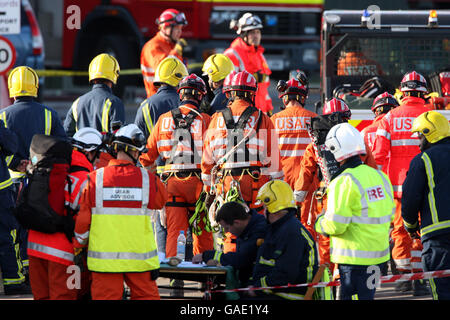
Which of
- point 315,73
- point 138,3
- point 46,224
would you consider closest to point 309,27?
point 315,73

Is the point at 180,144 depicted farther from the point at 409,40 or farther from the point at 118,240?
the point at 409,40

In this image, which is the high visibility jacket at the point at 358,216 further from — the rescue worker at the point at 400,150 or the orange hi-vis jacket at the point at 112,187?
the rescue worker at the point at 400,150

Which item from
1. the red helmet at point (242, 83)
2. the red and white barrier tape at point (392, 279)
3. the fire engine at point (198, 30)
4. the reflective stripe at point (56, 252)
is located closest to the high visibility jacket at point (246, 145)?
the red helmet at point (242, 83)

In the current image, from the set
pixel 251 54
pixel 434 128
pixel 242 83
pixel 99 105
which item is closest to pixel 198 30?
pixel 251 54

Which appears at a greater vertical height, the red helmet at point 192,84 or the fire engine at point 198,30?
the fire engine at point 198,30

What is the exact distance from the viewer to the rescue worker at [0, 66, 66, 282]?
29.8 ft

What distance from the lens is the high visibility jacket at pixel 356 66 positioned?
12250 millimetres

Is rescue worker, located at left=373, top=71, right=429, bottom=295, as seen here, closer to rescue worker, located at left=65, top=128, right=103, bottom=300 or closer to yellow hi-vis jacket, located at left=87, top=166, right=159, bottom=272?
rescue worker, located at left=65, top=128, right=103, bottom=300

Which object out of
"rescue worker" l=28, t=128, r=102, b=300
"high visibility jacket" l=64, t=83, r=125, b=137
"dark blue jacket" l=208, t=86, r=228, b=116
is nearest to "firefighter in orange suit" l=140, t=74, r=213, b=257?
"high visibility jacket" l=64, t=83, r=125, b=137

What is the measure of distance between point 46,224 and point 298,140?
12.5ft

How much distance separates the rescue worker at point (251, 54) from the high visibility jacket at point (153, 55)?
760 mm

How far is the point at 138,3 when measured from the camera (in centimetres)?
1609
